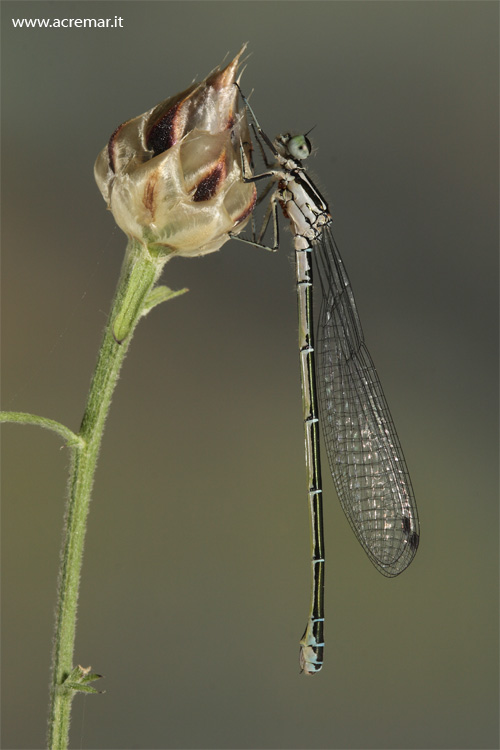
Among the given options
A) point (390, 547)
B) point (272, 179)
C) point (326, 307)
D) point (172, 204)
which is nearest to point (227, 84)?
point (172, 204)

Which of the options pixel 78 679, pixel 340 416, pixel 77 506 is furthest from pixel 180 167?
pixel 340 416

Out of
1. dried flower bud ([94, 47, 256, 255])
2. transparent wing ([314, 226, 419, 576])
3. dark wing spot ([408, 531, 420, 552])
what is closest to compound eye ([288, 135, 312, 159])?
transparent wing ([314, 226, 419, 576])

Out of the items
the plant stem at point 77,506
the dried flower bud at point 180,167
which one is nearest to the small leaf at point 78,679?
the plant stem at point 77,506

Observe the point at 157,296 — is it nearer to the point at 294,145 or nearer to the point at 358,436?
the point at 294,145

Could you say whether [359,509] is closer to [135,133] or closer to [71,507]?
[71,507]

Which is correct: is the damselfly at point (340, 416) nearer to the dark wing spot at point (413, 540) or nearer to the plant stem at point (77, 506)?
the dark wing spot at point (413, 540)

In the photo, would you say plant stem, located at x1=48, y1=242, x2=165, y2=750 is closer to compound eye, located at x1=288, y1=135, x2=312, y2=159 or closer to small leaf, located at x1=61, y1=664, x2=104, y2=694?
small leaf, located at x1=61, y1=664, x2=104, y2=694

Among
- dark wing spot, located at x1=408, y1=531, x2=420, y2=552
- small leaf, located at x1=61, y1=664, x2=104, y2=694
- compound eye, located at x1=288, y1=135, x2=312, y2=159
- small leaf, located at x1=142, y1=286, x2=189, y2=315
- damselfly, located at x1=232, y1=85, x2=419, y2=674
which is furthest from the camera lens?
dark wing spot, located at x1=408, y1=531, x2=420, y2=552
